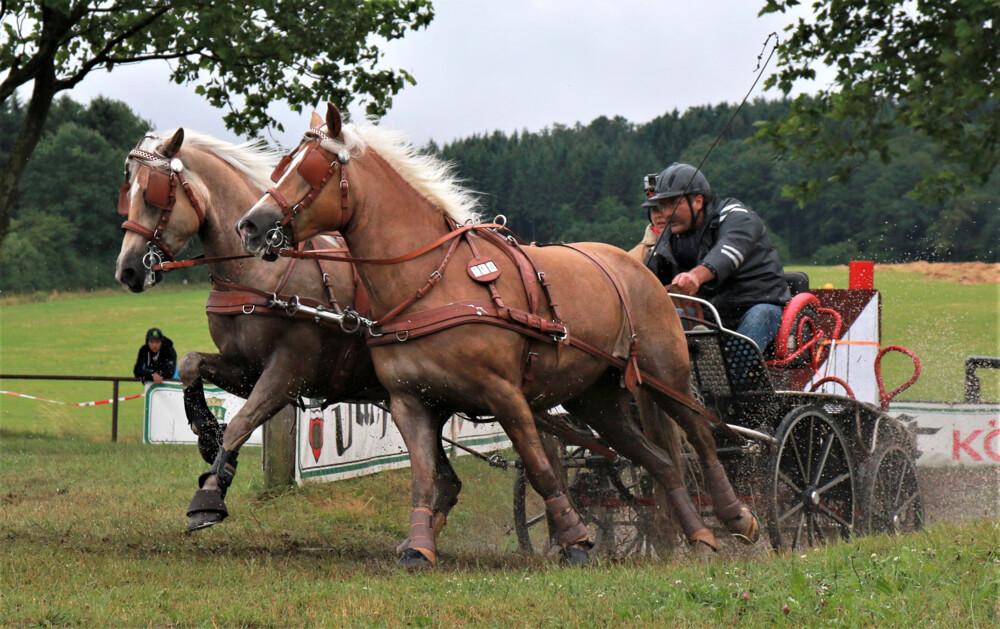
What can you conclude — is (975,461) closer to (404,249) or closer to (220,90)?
(404,249)

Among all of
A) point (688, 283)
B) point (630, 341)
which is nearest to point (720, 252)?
point (688, 283)

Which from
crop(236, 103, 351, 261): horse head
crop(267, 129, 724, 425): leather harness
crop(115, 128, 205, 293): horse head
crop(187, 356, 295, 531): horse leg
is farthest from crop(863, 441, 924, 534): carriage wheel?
crop(115, 128, 205, 293): horse head

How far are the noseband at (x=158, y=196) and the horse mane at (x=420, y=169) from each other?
1.13 meters

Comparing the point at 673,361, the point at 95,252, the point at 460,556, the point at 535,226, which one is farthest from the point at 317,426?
the point at 95,252

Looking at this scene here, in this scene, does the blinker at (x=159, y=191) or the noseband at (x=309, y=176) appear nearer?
the noseband at (x=309, y=176)

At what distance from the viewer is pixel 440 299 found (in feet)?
16.8

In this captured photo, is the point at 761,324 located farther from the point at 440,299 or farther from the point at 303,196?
the point at 303,196

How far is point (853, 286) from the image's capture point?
10.6 meters

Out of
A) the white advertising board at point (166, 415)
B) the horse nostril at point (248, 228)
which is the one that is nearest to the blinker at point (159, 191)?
the horse nostril at point (248, 228)

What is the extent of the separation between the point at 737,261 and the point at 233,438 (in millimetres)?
3215

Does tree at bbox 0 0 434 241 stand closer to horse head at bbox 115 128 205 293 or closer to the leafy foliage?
the leafy foliage

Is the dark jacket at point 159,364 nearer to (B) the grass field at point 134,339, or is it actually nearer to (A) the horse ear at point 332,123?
(B) the grass field at point 134,339

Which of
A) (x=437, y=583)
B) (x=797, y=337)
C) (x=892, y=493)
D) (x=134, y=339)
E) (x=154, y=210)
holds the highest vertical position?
(x=154, y=210)

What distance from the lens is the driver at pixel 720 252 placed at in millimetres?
6812
